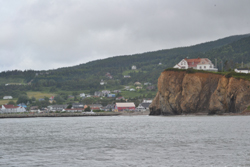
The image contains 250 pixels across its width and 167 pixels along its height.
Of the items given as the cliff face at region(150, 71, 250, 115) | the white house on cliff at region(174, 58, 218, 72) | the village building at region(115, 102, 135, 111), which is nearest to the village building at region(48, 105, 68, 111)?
the village building at region(115, 102, 135, 111)

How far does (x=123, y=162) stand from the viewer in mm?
23406

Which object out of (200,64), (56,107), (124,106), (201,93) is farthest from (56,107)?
(201,93)

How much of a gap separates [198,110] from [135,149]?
6220 cm

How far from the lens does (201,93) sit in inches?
3438

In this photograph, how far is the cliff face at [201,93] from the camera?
8088 centimetres

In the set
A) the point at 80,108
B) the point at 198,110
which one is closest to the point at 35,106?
the point at 80,108

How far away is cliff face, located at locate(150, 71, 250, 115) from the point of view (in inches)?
3184

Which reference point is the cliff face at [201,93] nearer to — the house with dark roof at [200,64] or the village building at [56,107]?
the house with dark roof at [200,64]

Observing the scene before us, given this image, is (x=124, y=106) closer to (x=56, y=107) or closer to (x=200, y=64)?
(x=56, y=107)

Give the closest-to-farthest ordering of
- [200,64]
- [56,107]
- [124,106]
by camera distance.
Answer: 1. [200,64]
2. [124,106]
3. [56,107]

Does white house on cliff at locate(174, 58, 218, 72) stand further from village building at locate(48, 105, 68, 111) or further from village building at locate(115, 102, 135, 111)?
village building at locate(48, 105, 68, 111)

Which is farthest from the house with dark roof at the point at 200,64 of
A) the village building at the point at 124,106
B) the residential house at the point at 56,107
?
the residential house at the point at 56,107

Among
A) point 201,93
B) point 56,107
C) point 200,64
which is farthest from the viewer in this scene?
point 56,107

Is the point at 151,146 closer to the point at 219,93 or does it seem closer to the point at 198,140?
the point at 198,140
